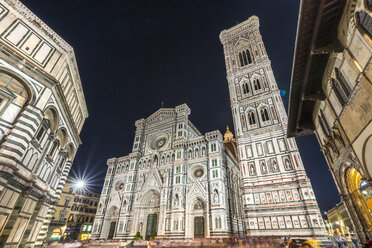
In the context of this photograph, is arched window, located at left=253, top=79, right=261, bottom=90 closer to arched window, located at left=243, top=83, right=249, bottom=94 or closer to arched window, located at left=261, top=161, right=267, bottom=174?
arched window, located at left=243, top=83, right=249, bottom=94

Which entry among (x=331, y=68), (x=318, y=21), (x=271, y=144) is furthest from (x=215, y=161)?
(x=318, y=21)

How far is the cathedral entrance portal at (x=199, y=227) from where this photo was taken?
80.7 feet

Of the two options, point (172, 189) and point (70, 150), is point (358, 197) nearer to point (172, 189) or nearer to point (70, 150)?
point (70, 150)

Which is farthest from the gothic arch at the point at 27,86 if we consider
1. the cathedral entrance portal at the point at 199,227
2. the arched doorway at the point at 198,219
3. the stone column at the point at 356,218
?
the cathedral entrance portal at the point at 199,227

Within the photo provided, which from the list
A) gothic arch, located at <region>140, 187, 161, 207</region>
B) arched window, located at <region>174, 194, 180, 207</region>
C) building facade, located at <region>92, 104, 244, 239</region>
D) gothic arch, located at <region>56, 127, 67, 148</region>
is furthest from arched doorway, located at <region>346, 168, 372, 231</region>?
gothic arch, located at <region>140, 187, 161, 207</region>

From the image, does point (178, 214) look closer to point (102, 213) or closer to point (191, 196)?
point (191, 196)

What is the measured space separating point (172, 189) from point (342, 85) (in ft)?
83.6

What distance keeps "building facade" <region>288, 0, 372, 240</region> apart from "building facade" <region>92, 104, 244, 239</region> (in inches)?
650

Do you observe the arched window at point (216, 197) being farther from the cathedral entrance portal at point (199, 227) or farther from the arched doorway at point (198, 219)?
the cathedral entrance portal at point (199, 227)

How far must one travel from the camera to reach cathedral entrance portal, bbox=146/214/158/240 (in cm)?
2834

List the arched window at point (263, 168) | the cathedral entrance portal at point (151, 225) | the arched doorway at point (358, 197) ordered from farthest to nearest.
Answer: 1. the cathedral entrance portal at point (151, 225)
2. the arched window at point (263, 168)
3. the arched doorway at point (358, 197)

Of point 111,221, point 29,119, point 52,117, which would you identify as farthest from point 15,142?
point 111,221

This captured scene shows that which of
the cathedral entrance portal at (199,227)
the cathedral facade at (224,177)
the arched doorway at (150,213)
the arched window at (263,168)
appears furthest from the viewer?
the arched doorway at (150,213)

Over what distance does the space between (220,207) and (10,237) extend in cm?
2069
